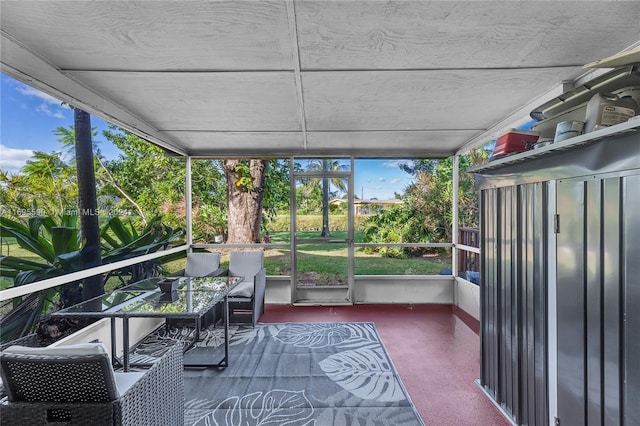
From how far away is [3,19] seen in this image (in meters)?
1.62

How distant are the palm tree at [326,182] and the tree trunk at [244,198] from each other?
1165mm

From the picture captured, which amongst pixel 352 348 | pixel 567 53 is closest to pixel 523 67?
pixel 567 53

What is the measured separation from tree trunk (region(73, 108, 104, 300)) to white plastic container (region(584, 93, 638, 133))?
13.4ft

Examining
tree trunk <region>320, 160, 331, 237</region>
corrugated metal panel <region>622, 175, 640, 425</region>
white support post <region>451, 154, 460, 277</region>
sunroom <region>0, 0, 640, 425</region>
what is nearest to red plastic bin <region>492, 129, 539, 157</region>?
sunroom <region>0, 0, 640, 425</region>

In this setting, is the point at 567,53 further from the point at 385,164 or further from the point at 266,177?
the point at 266,177

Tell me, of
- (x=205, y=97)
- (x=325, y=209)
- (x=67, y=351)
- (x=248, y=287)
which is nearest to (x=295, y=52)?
(x=205, y=97)

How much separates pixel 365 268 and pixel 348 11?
4.26 metres

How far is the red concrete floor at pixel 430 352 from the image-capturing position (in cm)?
236

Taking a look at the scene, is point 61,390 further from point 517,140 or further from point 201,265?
point 517,140

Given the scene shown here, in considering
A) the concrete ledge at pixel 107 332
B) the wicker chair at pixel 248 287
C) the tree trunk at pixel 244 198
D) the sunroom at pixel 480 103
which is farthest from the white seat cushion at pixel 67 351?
the tree trunk at pixel 244 198

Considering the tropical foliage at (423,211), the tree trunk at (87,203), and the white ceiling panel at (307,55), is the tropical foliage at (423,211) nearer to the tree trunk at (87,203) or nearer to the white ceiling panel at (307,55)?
the white ceiling panel at (307,55)

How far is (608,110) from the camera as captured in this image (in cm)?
157

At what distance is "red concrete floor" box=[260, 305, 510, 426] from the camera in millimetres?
2363

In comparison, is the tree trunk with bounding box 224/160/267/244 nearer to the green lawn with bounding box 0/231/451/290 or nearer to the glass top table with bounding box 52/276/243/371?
the green lawn with bounding box 0/231/451/290
